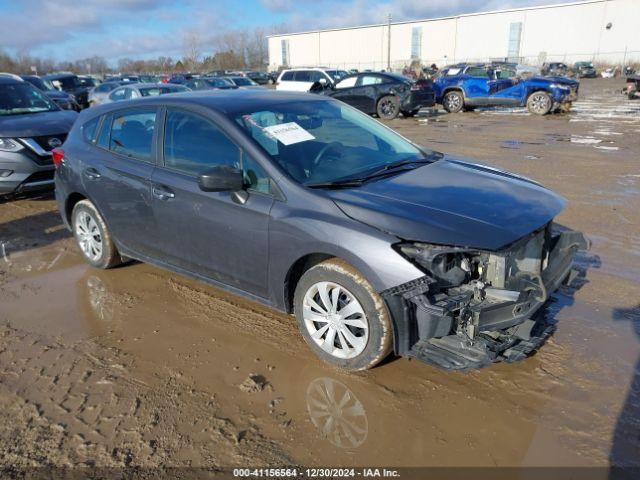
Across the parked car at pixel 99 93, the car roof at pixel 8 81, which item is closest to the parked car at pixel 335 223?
the car roof at pixel 8 81

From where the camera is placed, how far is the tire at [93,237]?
4.91 metres

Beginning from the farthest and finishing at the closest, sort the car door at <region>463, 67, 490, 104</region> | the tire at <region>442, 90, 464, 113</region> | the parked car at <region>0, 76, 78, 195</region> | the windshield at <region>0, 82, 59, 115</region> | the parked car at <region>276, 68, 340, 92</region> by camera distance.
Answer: the parked car at <region>276, 68, 340, 92</region>
the tire at <region>442, 90, 464, 113</region>
the car door at <region>463, 67, 490, 104</region>
the windshield at <region>0, 82, 59, 115</region>
the parked car at <region>0, 76, 78, 195</region>

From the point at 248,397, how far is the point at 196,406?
313mm

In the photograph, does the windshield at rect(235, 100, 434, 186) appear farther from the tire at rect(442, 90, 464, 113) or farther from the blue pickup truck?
the tire at rect(442, 90, 464, 113)

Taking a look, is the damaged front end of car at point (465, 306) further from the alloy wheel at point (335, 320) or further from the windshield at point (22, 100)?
the windshield at point (22, 100)

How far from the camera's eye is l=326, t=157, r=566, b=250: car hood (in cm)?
291

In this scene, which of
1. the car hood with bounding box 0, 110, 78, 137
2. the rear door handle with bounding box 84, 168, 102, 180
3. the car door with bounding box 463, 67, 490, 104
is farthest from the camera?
the car door with bounding box 463, 67, 490, 104

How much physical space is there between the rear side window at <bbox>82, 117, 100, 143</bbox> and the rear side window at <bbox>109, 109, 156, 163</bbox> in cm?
30

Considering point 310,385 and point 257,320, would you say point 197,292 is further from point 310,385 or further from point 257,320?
point 310,385

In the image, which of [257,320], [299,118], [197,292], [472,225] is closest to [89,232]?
[197,292]

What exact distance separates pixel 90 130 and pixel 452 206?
3.66 m

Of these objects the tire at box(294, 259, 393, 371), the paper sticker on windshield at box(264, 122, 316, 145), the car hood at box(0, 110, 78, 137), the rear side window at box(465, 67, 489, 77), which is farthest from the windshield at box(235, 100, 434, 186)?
the rear side window at box(465, 67, 489, 77)

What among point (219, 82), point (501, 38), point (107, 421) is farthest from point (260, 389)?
point (501, 38)

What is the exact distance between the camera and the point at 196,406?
305cm
